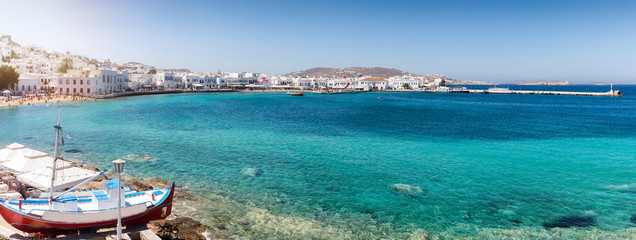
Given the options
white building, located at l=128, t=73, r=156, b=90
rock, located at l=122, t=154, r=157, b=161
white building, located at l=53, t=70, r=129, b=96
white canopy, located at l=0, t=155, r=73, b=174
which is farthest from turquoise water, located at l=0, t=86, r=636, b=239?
white building, located at l=128, t=73, r=156, b=90

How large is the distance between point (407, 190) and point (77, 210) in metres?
11.9

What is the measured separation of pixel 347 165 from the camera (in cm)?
1984

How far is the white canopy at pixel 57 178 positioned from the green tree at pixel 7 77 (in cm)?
5880

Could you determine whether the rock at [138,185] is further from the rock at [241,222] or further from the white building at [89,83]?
the white building at [89,83]

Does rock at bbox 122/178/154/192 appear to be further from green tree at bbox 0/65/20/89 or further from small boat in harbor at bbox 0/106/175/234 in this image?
green tree at bbox 0/65/20/89

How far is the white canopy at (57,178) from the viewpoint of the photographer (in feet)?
40.7

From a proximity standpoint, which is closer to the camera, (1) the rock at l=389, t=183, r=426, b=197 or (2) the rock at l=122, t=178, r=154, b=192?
(2) the rock at l=122, t=178, r=154, b=192

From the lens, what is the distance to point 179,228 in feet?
35.7

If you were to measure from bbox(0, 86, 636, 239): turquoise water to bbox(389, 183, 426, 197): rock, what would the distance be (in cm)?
23

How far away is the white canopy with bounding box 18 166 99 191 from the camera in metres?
12.4

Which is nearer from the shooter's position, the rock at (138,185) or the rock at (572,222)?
the rock at (572,222)

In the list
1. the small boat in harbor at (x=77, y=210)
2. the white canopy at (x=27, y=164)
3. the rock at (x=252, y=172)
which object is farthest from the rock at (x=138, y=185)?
the rock at (x=252, y=172)

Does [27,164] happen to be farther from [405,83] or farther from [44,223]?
[405,83]

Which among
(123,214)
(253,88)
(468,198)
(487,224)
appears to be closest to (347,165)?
(468,198)
